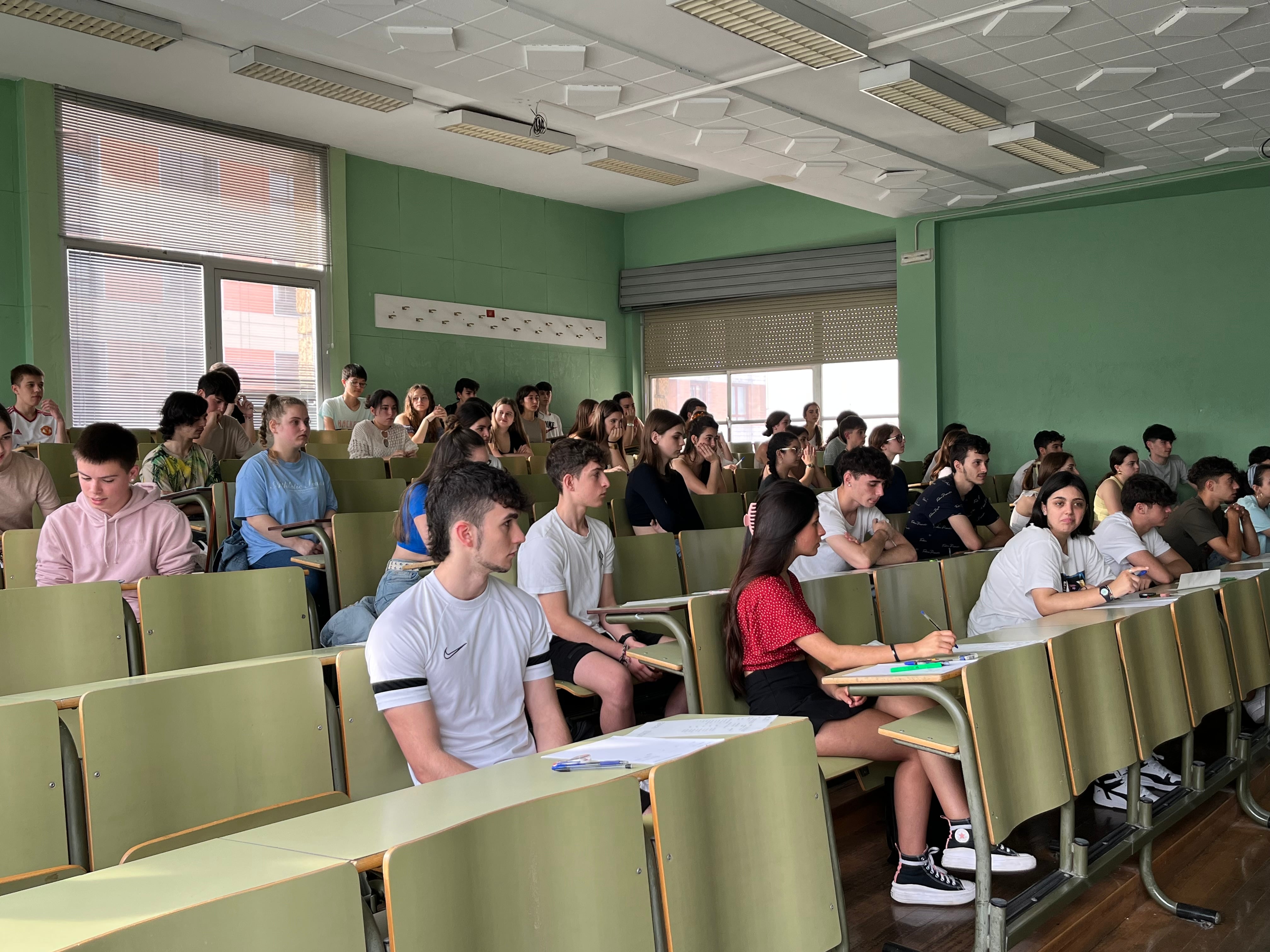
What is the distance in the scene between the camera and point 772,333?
41.4ft

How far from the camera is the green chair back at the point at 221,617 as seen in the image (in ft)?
9.44

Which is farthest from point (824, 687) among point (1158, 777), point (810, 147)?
point (810, 147)

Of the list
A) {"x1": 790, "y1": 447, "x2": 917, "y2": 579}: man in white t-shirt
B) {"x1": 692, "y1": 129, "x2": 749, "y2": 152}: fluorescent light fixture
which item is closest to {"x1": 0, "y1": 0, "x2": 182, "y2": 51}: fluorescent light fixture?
{"x1": 692, "y1": 129, "x2": 749, "y2": 152}: fluorescent light fixture

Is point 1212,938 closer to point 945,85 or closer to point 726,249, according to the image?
point 945,85

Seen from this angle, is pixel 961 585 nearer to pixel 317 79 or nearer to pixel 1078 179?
Answer: pixel 317 79

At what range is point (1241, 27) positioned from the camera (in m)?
5.74

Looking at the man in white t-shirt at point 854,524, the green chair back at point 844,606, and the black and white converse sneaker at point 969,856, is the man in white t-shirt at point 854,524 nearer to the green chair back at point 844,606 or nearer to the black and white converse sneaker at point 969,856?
the green chair back at point 844,606

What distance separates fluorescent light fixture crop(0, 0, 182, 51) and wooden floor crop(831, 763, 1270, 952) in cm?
619

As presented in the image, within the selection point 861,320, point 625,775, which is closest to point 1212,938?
point 625,775

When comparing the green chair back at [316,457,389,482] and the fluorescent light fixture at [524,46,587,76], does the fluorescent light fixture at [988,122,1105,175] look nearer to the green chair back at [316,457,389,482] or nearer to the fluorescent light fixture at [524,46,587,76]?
the fluorescent light fixture at [524,46,587,76]

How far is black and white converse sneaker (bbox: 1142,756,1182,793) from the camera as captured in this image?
3840mm

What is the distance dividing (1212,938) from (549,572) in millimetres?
2150

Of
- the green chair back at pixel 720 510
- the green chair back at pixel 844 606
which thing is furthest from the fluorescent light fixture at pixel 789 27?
the green chair back at pixel 844 606

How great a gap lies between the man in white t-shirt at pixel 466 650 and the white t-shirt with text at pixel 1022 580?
79.0 inches
